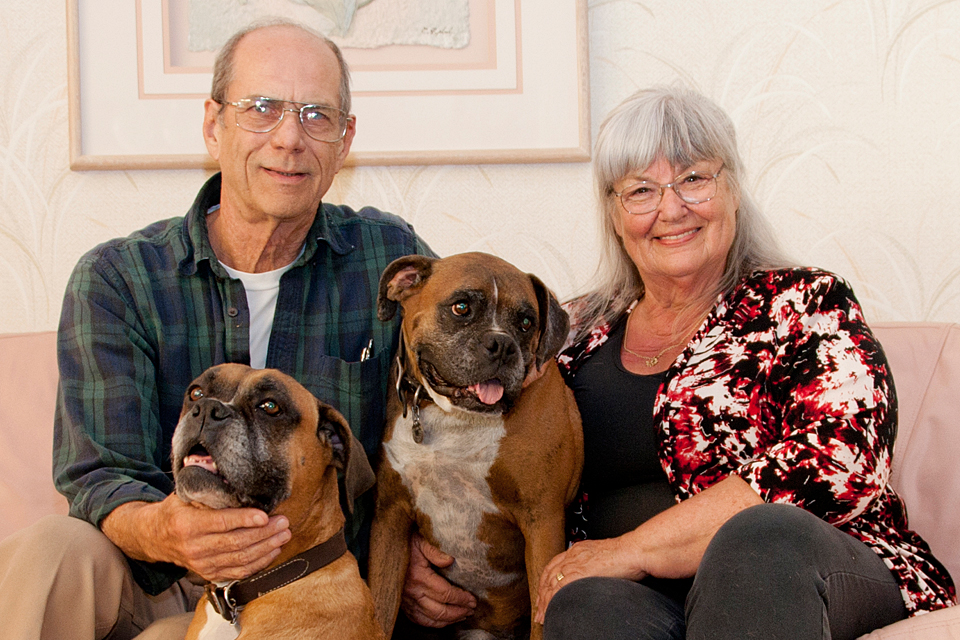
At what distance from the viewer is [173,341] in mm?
2504

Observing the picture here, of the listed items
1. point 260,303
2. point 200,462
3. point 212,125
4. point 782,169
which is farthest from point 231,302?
point 782,169

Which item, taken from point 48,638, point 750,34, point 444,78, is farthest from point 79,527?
point 750,34

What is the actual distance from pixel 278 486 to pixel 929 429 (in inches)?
82.4

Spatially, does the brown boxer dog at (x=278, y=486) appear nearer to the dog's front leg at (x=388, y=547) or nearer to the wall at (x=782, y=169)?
the dog's front leg at (x=388, y=547)

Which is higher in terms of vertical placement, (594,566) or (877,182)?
(877,182)

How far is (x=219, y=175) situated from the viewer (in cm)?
279

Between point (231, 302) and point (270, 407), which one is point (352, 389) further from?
point (270, 407)

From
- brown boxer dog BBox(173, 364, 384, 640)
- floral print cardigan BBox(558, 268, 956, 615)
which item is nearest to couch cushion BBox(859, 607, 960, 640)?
floral print cardigan BBox(558, 268, 956, 615)

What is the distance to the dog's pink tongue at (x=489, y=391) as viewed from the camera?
234 cm

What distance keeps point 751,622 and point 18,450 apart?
232 centimetres

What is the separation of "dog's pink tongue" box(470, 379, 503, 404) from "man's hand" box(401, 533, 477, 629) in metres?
0.60

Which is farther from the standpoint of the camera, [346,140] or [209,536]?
[346,140]

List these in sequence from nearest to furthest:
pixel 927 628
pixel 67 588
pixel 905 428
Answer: pixel 927 628, pixel 67 588, pixel 905 428

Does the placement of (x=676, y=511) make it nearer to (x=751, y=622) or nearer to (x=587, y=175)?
(x=751, y=622)
